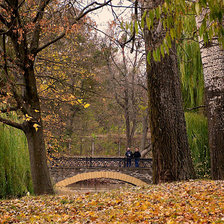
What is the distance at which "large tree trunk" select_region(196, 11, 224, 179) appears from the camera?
6.39m

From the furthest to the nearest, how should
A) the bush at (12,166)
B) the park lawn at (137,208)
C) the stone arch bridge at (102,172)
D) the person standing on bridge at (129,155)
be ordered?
the stone arch bridge at (102,172)
the person standing on bridge at (129,155)
the bush at (12,166)
the park lawn at (137,208)

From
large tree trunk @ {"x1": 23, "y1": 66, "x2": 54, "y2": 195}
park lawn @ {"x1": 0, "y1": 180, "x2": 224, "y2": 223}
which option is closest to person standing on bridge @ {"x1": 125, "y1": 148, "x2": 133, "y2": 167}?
large tree trunk @ {"x1": 23, "y1": 66, "x2": 54, "y2": 195}

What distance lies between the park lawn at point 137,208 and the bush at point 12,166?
4.22 meters

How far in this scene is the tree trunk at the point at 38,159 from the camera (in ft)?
25.7

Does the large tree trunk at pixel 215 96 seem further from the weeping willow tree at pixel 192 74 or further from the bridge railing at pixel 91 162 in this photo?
the bridge railing at pixel 91 162

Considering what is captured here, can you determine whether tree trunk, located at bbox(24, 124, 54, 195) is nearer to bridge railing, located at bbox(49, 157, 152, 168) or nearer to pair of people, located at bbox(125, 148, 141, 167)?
pair of people, located at bbox(125, 148, 141, 167)

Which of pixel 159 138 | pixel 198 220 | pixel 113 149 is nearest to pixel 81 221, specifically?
pixel 198 220

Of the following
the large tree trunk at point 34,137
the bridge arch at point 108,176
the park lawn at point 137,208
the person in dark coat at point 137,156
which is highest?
the large tree trunk at point 34,137

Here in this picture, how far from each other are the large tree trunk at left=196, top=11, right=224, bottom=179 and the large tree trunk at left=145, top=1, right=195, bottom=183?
572 mm

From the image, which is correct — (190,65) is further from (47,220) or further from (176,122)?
(47,220)

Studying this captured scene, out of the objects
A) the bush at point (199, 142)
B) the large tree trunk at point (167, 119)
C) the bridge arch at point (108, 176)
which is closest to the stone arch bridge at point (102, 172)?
the bridge arch at point (108, 176)

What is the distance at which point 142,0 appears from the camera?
6.86 metres

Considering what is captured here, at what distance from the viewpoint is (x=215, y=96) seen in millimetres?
6434

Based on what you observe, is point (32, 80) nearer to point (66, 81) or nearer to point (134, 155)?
point (66, 81)
